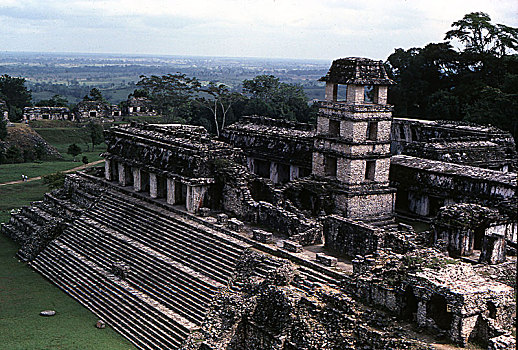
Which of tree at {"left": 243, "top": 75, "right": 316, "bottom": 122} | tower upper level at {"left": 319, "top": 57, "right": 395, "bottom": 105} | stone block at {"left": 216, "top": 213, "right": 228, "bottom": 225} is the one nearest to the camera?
stone block at {"left": 216, "top": 213, "right": 228, "bottom": 225}

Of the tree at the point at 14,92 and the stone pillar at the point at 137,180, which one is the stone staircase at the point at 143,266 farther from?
the tree at the point at 14,92

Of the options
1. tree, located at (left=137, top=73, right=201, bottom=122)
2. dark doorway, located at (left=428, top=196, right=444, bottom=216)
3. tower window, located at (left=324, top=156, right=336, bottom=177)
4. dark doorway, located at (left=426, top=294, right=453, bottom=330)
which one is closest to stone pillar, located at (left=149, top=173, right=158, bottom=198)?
tower window, located at (left=324, top=156, right=336, bottom=177)

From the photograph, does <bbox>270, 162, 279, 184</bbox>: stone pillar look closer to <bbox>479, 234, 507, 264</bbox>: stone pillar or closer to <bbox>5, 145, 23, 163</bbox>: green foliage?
<bbox>479, 234, 507, 264</bbox>: stone pillar

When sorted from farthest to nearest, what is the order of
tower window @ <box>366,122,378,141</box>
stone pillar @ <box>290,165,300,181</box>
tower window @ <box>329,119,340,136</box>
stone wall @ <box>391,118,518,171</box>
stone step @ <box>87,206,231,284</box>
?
stone pillar @ <box>290,165,300,181</box>
stone wall @ <box>391,118,518,171</box>
tower window @ <box>329,119,340,136</box>
tower window @ <box>366,122,378,141</box>
stone step @ <box>87,206,231,284</box>

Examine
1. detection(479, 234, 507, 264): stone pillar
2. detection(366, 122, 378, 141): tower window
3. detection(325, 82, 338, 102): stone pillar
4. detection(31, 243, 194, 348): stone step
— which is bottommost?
detection(31, 243, 194, 348): stone step

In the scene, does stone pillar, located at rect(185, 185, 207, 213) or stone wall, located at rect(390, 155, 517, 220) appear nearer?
stone wall, located at rect(390, 155, 517, 220)

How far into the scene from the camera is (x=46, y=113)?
2153 inches

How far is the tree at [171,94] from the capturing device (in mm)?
56375

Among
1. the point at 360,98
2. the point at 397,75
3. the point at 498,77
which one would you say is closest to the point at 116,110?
the point at 397,75

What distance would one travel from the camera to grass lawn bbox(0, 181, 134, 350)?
1586cm

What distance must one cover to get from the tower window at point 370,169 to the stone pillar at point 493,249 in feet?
18.7

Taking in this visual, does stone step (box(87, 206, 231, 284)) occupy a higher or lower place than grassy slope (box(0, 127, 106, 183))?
higher

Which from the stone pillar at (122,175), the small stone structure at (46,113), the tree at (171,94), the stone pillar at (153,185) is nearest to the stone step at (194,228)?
the stone pillar at (153,185)

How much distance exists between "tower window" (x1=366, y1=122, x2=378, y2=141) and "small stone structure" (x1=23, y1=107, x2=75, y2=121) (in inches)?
1588
